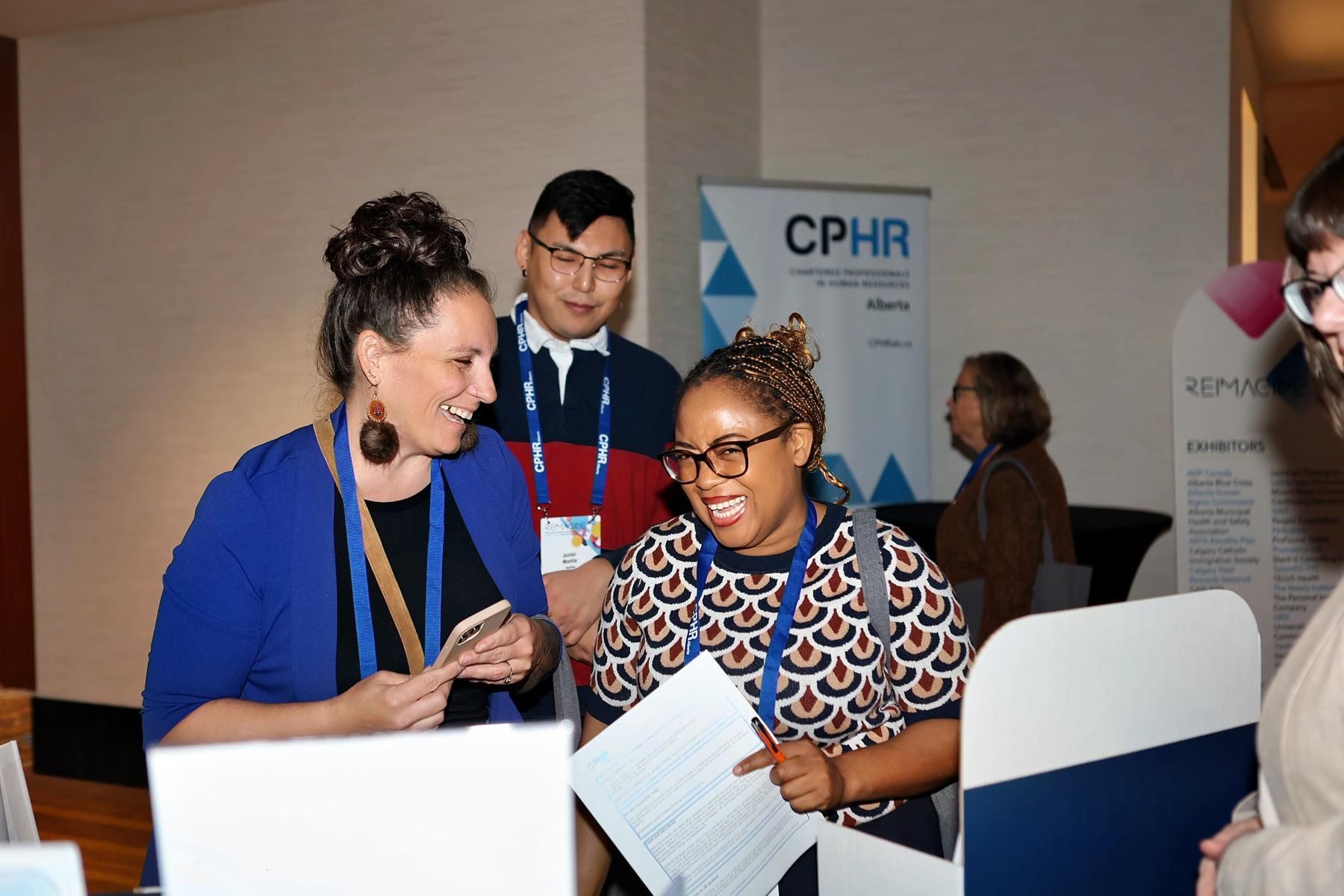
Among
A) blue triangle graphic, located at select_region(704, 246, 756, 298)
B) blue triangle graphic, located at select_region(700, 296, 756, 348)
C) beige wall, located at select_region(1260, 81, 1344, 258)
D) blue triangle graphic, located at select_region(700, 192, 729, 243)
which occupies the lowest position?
blue triangle graphic, located at select_region(700, 296, 756, 348)

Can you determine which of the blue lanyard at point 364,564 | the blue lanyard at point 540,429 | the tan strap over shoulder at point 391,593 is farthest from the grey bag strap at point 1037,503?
the tan strap over shoulder at point 391,593

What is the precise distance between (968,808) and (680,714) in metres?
0.44

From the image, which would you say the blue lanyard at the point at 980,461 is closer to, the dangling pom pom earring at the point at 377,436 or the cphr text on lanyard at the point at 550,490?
the cphr text on lanyard at the point at 550,490

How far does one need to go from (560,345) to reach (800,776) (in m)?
1.50

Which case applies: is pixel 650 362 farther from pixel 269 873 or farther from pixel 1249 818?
pixel 269 873

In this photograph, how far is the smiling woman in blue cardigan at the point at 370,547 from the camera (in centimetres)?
175

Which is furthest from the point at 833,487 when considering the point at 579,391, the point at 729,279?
the point at 579,391

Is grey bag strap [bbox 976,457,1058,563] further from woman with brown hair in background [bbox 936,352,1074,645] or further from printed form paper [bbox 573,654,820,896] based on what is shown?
printed form paper [bbox 573,654,820,896]

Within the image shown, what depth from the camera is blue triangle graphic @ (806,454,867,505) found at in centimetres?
522

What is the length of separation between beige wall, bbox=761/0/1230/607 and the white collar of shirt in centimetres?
324

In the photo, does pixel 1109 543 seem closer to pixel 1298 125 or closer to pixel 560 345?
pixel 560 345

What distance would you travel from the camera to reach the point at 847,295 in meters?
5.44

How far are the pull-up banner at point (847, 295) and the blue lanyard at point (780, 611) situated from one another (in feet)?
10.8

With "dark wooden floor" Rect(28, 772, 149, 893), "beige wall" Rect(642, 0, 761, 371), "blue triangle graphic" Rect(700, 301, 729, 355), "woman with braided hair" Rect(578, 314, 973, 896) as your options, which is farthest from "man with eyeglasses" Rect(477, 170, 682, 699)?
"dark wooden floor" Rect(28, 772, 149, 893)
